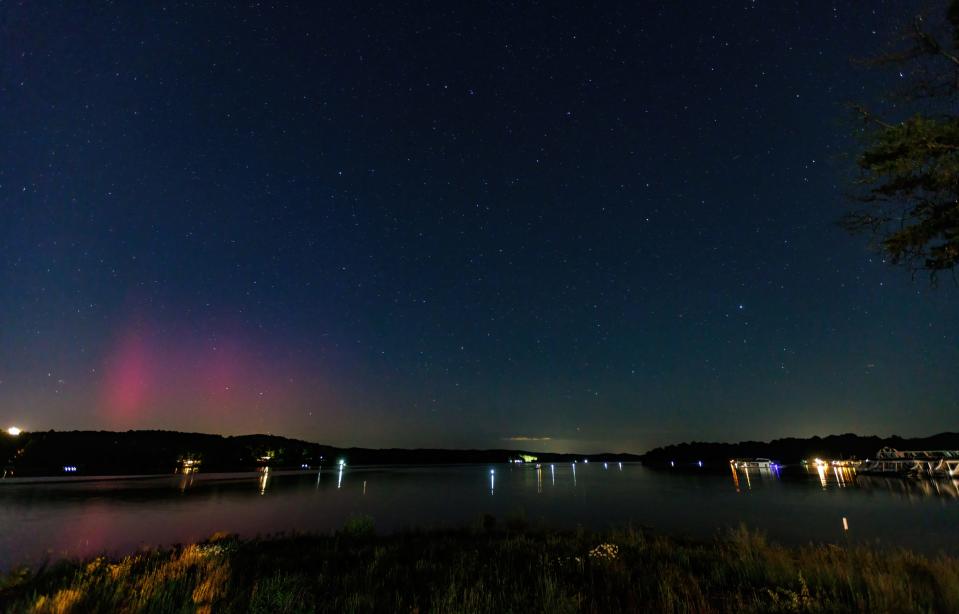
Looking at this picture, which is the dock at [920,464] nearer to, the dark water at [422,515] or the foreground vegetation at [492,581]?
the dark water at [422,515]

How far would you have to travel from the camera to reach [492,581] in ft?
33.8

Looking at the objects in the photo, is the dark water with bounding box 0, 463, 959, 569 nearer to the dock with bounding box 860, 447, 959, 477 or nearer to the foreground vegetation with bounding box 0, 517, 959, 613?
the foreground vegetation with bounding box 0, 517, 959, 613

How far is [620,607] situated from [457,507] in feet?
130

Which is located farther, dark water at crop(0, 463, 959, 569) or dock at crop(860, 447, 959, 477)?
dock at crop(860, 447, 959, 477)

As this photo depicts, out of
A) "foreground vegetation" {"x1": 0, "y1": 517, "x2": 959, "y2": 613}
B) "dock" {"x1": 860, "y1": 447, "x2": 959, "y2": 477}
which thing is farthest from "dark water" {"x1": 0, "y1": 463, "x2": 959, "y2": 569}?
"dock" {"x1": 860, "y1": 447, "x2": 959, "y2": 477}

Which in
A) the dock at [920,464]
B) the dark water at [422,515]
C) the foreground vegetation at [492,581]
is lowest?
the dark water at [422,515]

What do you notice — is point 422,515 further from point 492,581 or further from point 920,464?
point 920,464

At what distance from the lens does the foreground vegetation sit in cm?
784

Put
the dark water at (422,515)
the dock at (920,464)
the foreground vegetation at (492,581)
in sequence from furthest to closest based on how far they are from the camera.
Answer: the dock at (920,464), the dark water at (422,515), the foreground vegetation at (492,581)

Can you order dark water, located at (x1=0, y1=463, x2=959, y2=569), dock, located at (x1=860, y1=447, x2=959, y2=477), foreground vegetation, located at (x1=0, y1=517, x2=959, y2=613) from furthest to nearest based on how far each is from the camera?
dock, located at (x1=860, y1=447, x2=959, y2=477)
dark water, located at (x1=0, y1=463, x2=959, y2=569)
foreground vegetation, located at (x1=0, y1=517, x2=959, y2=613)

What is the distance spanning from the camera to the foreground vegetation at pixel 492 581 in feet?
25.7

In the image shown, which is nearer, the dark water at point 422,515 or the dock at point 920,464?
the dark water at point 422,515

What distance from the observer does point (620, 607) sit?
27.0 ft

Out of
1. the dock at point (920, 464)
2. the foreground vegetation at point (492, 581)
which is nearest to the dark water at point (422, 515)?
the foreground vegetation at point (492, 581)
